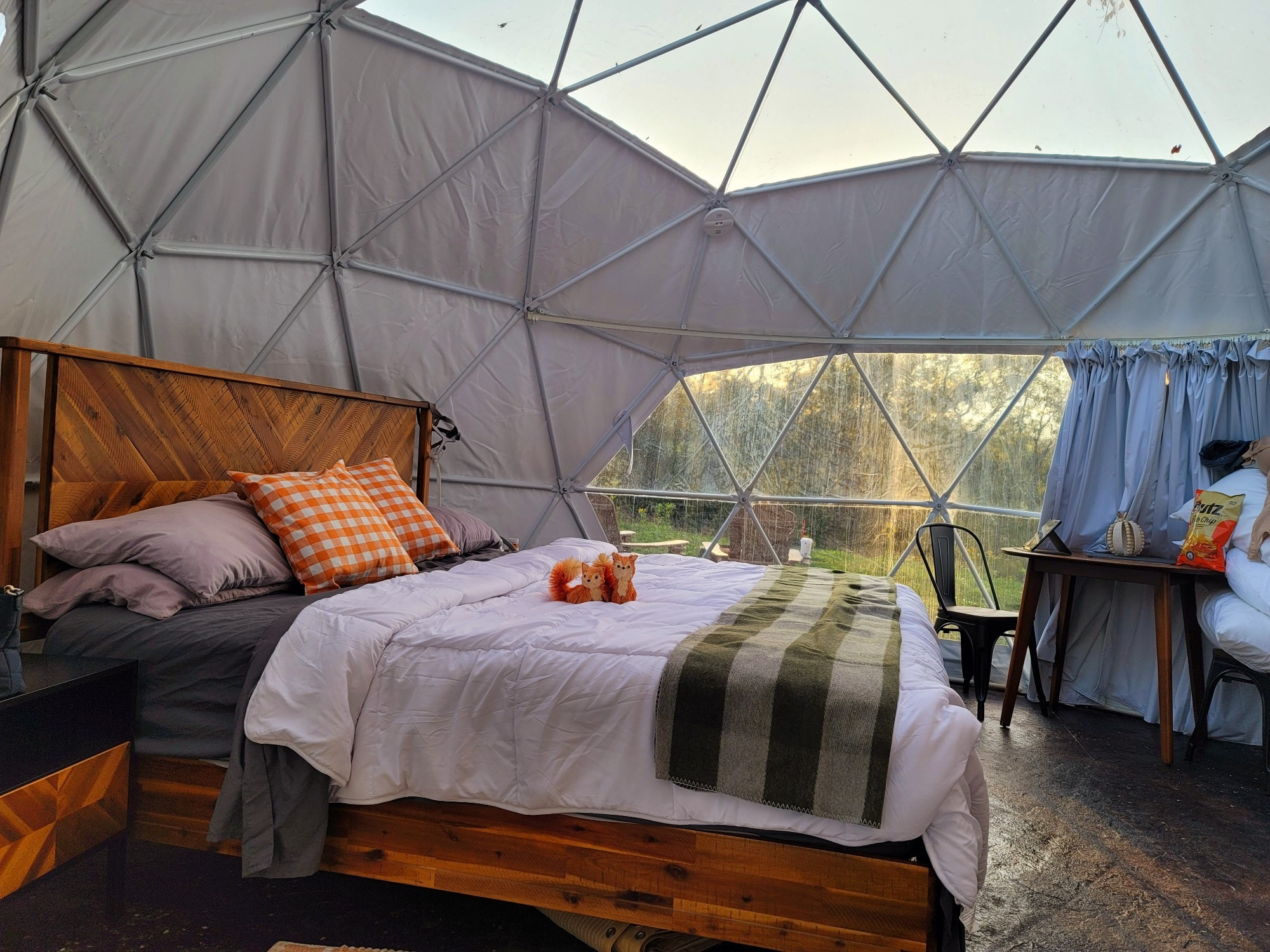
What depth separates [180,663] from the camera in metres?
2.49

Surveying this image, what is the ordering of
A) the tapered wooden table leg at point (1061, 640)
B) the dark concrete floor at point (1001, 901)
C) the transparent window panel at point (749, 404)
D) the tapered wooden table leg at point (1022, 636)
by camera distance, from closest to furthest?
the dark concrete floor at point (1001, 901)
the tapered wooden table leg at point (1022, 636)
the tapered wooden table leg at point (1061, 640)
the transparent window panel at point (749, 404)

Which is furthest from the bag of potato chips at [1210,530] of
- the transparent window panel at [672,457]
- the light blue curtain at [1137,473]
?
the transparent window panel at [672,457]

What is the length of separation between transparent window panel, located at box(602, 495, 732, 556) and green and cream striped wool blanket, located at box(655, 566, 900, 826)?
4.50 m

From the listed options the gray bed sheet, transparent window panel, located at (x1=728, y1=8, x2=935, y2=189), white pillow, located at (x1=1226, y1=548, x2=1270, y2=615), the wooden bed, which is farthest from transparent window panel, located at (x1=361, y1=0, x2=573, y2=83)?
white pillow, located at (x1=1226, y1=548, x2=1270, y2=615)

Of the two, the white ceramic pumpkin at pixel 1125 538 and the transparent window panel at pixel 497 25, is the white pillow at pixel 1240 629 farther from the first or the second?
the transparent window panel at pixel 497 25

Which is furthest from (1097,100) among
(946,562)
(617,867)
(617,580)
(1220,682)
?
(617,867)

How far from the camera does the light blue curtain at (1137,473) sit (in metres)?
5.04

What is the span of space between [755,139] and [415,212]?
2.36 meters

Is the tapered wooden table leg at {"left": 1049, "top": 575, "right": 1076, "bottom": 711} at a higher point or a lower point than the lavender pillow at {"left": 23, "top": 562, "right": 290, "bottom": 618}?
lower

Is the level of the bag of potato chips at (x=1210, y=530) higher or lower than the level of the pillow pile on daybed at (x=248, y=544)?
higher

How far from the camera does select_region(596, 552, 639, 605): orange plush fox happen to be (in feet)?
10.6

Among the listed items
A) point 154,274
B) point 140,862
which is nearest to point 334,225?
point 154,274

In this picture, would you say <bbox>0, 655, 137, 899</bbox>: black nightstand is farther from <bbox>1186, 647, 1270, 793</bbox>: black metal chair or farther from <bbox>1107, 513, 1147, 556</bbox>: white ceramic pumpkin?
<bbox>1107, 513, 1147, 556</bbox>: white ceramic pumpkin

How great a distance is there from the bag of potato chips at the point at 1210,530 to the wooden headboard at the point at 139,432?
491cm
